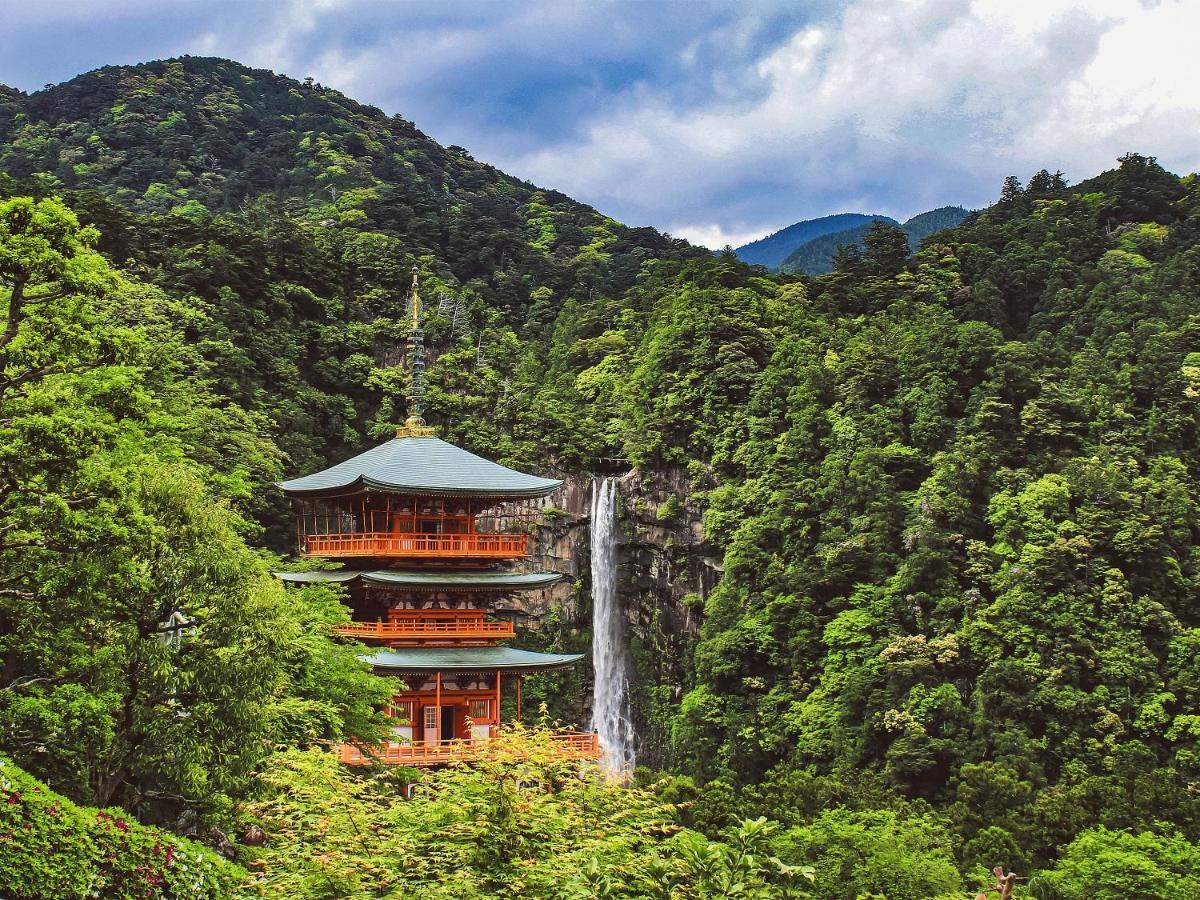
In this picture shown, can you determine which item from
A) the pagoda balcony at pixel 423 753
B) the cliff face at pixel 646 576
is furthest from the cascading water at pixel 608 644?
the pagoda balcony at pixel 423 753

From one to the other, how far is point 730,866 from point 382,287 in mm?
41756

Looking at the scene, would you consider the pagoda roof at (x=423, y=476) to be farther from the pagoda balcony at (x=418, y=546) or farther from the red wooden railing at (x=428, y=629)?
the red wooden railing at (x=428, y=629)

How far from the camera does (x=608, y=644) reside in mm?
40062

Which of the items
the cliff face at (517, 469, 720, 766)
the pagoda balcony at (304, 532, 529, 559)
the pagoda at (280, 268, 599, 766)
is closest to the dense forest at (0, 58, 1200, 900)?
the cliff face at (517, 469, 720, 766)

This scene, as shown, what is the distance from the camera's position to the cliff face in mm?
38719

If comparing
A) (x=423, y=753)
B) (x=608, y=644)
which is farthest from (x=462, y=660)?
(x=608, y=644)

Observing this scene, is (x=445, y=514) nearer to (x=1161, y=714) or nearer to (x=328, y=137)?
(x=1161, y=714)

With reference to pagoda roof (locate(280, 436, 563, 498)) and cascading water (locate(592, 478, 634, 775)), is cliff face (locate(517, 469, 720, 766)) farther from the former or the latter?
pagoda roof (locate(280, 436, 563, 498))

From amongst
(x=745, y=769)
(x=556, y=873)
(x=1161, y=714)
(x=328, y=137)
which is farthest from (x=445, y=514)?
(x=328, y=137)

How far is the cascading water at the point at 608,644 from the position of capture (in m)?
38.5

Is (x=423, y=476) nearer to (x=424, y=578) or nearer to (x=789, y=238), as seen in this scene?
(x=424, y=578)

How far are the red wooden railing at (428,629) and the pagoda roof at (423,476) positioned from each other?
3100 mm

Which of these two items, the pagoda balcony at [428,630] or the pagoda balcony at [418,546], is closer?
the pagoda balcony at [428,630]

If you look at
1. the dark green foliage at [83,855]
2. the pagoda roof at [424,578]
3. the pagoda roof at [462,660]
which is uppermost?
the pagoda roof at [424,578]
